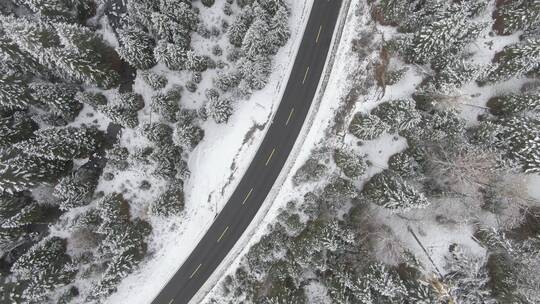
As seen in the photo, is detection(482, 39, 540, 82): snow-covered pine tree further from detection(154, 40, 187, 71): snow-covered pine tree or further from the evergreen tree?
detection(154, 40, 187, 71): snow-covered pine tree

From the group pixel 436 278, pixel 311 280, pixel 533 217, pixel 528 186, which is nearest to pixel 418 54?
pixel 528 186

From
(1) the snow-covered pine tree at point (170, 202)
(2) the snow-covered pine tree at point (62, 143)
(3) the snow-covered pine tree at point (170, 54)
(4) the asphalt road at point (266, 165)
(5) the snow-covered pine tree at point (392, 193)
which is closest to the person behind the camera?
(5) the snow-covered pine tree at point (392, 193)

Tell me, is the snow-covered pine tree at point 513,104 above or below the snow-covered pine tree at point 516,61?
below

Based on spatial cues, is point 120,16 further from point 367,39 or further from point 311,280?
point 311,280

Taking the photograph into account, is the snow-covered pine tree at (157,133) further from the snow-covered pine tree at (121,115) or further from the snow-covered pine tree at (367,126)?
the snow-covered pine tree at (367,126)

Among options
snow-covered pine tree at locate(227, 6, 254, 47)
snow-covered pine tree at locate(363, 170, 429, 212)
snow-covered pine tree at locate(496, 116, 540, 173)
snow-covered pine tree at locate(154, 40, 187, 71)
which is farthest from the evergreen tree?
snow-covered pine tree at locate(496, 116, 540, 173)

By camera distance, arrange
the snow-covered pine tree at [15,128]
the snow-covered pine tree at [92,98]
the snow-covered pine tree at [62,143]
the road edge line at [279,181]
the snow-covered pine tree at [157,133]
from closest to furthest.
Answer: the snow-covered pine tree at [62,143], the snow-covered pine tree at [15,128], the snow-covered pine tree at [157,133], the road edge line at [279,181], the snow-covered pine tree at [92,98]

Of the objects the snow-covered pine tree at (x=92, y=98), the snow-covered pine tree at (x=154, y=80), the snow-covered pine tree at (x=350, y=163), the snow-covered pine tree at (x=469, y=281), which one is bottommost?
the snow-covered pine tree at (x=469, y=281)

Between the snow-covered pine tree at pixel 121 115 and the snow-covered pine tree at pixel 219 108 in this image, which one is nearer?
the snow-covered pine tree at pixel 219 108

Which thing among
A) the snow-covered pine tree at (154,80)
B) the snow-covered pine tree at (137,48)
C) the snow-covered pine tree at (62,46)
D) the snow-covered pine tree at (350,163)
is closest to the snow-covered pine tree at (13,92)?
the snow-covered pine tree at (62,46)
